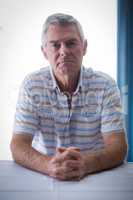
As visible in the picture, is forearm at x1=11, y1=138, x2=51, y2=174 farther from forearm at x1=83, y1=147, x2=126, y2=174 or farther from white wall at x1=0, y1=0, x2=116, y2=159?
white wall at x1=0, y1=0, x2=116, y2=159

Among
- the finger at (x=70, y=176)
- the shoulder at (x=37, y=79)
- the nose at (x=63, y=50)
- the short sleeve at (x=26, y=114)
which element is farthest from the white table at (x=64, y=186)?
the nose at (x=63, y=50)

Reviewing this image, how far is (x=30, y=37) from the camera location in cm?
163

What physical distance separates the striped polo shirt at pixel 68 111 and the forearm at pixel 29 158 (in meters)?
0.11

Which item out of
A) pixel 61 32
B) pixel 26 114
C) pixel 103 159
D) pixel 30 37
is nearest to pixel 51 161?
pixel 103 159

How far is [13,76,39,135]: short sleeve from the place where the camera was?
108cm

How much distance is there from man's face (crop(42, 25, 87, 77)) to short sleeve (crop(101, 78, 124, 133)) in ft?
0.55

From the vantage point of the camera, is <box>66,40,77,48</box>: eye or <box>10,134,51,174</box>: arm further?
<box>66,40,77,48</box>: eye

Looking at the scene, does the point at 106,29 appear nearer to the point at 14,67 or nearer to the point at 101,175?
the point at 14,67

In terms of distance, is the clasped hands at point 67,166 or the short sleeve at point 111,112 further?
the short sleeve at point 111,112

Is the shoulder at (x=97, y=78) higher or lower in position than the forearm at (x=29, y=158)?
higher

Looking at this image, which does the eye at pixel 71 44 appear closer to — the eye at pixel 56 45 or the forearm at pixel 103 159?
the eye at pixel 56 45

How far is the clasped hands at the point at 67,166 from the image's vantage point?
82 centimetres

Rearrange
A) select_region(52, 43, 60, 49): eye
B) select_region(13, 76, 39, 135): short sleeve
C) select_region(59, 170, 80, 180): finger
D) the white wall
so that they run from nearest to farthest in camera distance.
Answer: select_region(59, 170, 80, 180): finger → select_region(13, 76, 39, 135): short sleeve → select_region(52, 43, 60, 49): eye → the white wall

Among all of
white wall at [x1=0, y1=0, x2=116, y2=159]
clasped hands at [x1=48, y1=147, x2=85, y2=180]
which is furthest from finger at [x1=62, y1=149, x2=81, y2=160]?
white wall at [x1=0, y1=0, x2=116, y2=159]
